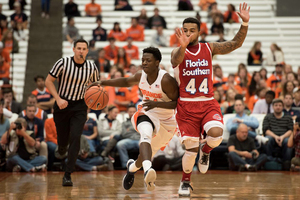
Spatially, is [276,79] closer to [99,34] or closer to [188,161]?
[99,34]

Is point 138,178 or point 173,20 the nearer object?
point 138,178

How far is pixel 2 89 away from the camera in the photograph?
1177 centimetres

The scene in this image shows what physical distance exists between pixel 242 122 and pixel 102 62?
496cm

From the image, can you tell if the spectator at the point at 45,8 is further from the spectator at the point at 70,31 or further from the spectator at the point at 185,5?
the spectator at the point at 185,5

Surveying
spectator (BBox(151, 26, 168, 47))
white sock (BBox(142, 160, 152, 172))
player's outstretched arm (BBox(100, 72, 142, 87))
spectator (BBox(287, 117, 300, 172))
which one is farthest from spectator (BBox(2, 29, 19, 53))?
white sock (BBox(142, 160, 152, 172))

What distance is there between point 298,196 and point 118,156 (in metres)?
5.19

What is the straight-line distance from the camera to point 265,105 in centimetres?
1162

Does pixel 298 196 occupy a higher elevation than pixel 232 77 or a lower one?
lower

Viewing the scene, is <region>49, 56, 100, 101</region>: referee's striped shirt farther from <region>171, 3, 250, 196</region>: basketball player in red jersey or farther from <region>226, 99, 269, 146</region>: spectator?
<region>226, 99, 269, 146</region>: spectator

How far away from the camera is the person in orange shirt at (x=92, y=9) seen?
17.1 m

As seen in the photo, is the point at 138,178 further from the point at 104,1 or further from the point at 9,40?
the point at 104,1

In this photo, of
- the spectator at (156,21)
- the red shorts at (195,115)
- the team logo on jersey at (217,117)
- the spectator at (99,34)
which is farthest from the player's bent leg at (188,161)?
the spectator at (156,21)

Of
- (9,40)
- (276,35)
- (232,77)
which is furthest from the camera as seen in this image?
(276,35)

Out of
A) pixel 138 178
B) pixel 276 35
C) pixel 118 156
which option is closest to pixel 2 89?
pixel 118 156
